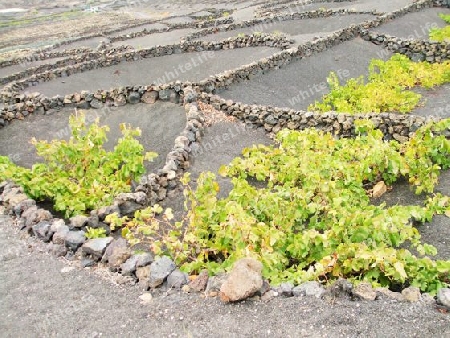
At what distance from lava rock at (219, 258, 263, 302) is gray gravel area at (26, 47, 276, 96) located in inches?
476

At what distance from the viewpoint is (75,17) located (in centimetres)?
4947

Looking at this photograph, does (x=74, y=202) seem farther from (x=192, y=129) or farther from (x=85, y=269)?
(x=192, y=129)

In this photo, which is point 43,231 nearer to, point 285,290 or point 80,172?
point 80,172

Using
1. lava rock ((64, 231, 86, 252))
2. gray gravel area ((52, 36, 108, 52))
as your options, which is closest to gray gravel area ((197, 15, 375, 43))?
gray gravel area ((52, 36, 108, 52))

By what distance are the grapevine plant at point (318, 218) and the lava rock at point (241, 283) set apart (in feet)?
1.61

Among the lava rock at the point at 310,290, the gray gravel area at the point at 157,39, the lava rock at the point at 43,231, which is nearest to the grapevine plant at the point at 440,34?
the gray gravel area at the point at 157,39

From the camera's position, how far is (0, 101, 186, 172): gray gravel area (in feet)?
39.3

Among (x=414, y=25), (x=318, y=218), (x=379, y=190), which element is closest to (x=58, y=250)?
(x=318, y=218)

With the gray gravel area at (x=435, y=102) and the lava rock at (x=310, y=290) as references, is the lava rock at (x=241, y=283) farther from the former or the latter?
the gray gravel area at (x=435, y=102)

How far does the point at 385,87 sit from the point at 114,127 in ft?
28.7

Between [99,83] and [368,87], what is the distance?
10.5 m

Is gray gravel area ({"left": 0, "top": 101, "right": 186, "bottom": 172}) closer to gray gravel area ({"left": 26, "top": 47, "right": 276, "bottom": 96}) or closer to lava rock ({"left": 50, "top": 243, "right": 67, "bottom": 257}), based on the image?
gray gravel area ({"left": 26, "top": 47, "right": 276, "bottom": 96})

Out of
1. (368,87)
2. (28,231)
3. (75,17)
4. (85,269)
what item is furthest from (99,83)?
(75,17)

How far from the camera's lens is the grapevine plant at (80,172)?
8.80m
